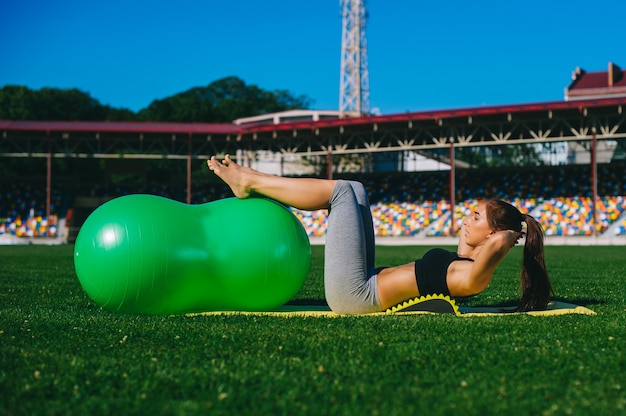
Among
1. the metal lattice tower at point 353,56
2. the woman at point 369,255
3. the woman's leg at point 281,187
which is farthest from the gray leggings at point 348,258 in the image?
the metal lattice tower at point 353,56

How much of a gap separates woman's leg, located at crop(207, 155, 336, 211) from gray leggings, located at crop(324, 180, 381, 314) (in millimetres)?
107

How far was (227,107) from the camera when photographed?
227 ft

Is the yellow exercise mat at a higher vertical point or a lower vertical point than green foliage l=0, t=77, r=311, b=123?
lower

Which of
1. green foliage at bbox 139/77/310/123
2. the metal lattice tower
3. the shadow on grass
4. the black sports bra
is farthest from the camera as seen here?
green foliage at bbox 139/77/310/123

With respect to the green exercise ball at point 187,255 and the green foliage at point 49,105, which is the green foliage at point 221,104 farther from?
the green exercise ball at point 187,255

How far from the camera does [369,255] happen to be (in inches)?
219

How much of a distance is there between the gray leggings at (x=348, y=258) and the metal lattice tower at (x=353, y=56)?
44027 mm

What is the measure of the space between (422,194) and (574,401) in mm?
32414

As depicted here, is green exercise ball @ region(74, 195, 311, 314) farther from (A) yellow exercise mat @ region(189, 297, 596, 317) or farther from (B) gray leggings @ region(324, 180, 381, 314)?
(B) gray leggings @ region(324, 180, 381, 314)

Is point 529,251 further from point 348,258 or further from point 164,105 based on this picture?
point 164,105

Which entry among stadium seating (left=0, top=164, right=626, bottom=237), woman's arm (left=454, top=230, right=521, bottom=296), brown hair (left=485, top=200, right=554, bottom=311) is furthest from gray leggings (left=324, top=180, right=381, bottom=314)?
stadium seating (left=0, top=164, right=626, bottom=237)

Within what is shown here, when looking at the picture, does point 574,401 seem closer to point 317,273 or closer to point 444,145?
point 317,273

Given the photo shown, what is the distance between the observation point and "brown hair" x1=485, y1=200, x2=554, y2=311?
516 centimetres

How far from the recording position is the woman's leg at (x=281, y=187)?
17.6ft
